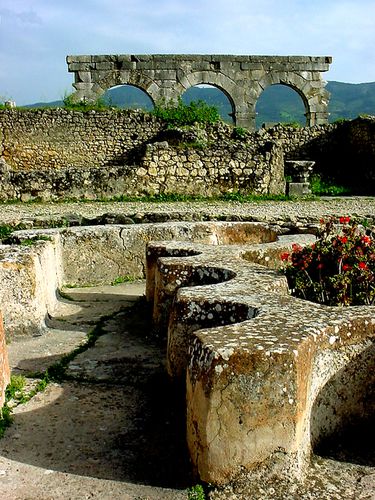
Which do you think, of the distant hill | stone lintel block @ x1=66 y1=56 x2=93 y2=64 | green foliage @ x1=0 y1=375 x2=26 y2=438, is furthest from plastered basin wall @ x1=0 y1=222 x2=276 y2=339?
the distant hill

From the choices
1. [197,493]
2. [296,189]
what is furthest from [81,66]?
[197,493]

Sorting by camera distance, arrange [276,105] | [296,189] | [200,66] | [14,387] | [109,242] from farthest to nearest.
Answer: [276,105]
[200,66]
[296,189]
[109,242]
[14,387]

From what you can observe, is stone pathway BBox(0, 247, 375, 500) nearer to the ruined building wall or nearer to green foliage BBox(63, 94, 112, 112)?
the ruined building wall

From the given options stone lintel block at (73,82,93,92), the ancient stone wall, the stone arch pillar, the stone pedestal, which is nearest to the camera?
the ancient stone wall

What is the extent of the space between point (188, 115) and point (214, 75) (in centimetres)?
524

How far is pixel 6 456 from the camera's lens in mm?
4082

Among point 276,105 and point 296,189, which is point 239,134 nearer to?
point 296,189

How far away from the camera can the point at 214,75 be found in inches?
989

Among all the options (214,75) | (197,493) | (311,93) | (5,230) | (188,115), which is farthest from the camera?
(311,93)

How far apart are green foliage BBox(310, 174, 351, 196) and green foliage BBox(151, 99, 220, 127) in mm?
3409

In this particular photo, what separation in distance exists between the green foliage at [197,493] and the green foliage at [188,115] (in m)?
17.1

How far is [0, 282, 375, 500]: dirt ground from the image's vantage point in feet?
12.0

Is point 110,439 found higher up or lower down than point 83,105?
lower down

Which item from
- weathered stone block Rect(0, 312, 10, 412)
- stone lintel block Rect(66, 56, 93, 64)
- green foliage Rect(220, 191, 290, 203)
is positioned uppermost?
stone lintel block Rect(66, 56, 93, 64)
